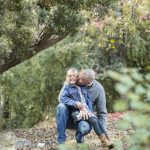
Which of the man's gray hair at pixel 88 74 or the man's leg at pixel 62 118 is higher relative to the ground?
the man's gray hair at pixel 88 74

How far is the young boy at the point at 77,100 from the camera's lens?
7262mm

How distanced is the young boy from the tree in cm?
228

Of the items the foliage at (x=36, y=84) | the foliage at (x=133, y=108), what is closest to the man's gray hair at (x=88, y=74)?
the foliage at (x=133, y=108)

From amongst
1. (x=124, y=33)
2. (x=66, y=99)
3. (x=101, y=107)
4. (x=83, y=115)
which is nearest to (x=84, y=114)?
(x=83, y=115)

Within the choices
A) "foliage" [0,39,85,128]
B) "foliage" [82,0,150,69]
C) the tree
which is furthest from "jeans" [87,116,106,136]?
"foliage" [0,39,85,128]

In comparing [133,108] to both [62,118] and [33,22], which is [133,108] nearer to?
[62,118]

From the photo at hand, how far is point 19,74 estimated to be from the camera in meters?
18.1

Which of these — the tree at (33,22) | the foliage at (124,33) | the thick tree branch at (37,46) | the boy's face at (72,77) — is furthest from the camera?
the foliage at (124,33)

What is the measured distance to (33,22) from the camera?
948cm

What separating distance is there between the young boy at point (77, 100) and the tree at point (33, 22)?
2.28m

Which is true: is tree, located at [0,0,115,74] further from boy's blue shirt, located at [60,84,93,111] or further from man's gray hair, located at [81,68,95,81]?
man's gray hair, located at [81,68,95,81]

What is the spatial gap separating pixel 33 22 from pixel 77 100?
8.41ft

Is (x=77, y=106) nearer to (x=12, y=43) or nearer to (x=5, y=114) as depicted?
(x=12, y=43)

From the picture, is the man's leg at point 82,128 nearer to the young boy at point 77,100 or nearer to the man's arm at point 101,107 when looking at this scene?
the young boy at point 77,100
